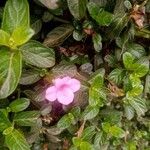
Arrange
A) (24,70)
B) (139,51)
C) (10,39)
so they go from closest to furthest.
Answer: (10,39) → (24,70) → (139,51)

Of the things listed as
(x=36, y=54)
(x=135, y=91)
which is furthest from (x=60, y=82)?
(x=135, y=91)

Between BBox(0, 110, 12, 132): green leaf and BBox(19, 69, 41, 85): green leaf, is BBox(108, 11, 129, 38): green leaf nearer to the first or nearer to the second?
BBox(19, 69, 41, 85): green leaf

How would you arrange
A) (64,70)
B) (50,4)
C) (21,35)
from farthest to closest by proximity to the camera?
1. (64,70)
2. (50,4)
3. (21,35)

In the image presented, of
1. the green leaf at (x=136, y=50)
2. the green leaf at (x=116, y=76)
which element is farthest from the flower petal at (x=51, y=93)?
the green leaf at (x=136, y=50)

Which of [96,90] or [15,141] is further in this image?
[96,90]

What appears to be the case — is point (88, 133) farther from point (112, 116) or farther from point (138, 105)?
point (138, 105)

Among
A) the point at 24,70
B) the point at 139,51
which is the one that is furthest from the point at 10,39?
the point at 139,51

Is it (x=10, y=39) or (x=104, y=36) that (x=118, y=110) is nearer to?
(x=104, y=36)

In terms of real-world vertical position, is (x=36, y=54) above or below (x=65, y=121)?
above
